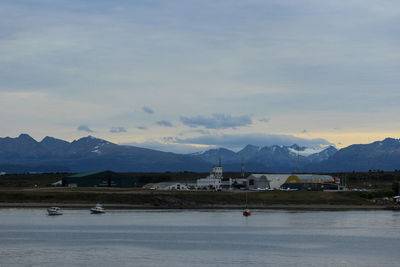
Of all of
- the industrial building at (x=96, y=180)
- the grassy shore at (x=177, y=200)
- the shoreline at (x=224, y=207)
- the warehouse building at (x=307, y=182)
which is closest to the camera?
the shoreline at (x=224, y=207)

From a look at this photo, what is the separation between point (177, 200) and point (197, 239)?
6982 cm

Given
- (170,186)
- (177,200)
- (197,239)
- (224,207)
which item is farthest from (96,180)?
(197,239)

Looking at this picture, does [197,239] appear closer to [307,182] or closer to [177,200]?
[177,200]

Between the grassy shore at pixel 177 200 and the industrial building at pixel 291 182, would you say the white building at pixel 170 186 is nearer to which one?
the industrial building at pixel 291 182

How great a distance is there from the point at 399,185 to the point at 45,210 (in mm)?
92270

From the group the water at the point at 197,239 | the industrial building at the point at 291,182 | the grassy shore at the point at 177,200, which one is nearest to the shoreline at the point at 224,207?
the grassy shore at the point at 177,200

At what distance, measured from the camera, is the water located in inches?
2724

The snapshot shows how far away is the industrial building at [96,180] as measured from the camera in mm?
185625

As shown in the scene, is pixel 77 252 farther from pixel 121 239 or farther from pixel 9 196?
pixel 9 196

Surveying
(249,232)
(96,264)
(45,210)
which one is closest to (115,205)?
(45,210)

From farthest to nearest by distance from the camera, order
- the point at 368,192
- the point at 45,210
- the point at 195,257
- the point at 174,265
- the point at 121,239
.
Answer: the point at 368,192 → the point at 45,210 → the point at 121,239 → the point at 195,257 → the point at 174,265

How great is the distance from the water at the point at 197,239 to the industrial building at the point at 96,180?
52.4m

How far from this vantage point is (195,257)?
71.3m

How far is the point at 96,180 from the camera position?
188 metres
